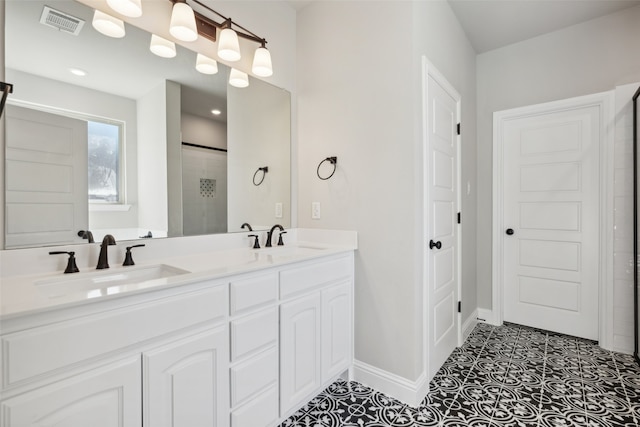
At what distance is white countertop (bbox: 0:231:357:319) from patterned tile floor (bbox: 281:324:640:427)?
915 mm

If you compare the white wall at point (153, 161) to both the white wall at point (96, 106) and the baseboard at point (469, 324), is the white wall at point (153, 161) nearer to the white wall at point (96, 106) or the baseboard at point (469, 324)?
the white wall at point (96, 106)

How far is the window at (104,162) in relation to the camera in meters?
1.43

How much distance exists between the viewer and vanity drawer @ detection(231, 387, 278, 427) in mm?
1341

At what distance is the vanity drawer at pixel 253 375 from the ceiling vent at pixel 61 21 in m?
1.70

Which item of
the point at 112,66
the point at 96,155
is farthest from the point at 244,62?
the point at 96,155

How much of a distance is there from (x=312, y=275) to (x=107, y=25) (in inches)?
64.0

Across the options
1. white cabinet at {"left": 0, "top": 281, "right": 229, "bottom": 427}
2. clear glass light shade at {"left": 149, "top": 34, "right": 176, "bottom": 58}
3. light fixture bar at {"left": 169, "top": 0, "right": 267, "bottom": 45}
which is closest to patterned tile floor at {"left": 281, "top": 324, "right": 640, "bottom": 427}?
white cabinet at {"left": 0, "top": 281, "right": 229, "bottom": 427}

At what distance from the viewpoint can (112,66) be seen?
1497 millimetres

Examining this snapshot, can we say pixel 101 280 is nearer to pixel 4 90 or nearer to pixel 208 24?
pixel 4 90

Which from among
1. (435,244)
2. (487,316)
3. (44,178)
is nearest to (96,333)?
(44,178)

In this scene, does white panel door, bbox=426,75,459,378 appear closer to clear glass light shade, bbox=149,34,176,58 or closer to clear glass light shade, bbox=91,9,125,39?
clear glass light shade, bbox=149,34,176,58

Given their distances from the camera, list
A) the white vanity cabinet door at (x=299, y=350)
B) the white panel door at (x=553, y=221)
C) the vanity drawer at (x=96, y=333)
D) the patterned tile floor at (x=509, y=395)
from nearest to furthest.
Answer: the vanity drawer at (x=96, y=333) → the white vanity cabinet door at (x=299, y=350) → the patterned tile floor at (x=509, y=395) → the white panel door at (x=553, y=221)

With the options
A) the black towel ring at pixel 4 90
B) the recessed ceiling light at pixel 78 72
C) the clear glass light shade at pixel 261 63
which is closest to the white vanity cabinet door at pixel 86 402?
the black towel ring at pixel 4 90

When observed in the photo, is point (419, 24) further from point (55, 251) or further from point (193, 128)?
point (55, 251)
